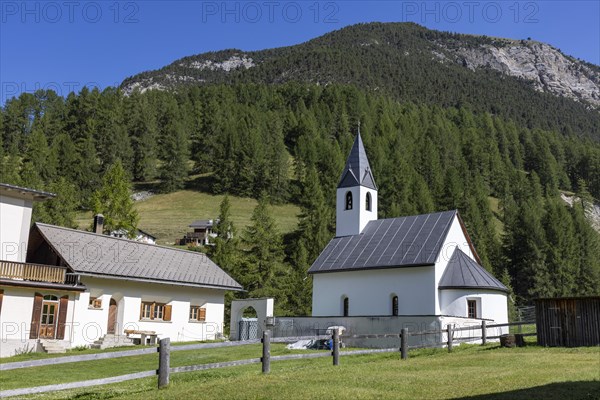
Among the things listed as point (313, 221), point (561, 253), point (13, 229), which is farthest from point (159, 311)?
point (561, 253)

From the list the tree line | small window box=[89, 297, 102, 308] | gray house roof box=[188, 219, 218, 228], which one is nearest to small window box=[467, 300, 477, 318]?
small window box=[89, 297, 102, 308]

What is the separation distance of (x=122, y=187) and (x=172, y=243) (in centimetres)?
1843

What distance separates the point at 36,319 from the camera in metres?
27.9

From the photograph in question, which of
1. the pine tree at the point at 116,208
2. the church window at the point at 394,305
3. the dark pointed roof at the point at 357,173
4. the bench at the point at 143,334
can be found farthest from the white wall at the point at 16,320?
the pine tree at the point at 116,208

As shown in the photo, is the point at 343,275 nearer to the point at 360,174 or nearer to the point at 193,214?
the point at 360,174

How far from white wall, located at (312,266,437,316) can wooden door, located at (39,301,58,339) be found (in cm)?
1637

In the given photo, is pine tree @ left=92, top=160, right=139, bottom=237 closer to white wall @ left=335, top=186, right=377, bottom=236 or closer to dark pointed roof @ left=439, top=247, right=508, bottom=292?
white wall @ left=335, top=186, right=377, bottom=236

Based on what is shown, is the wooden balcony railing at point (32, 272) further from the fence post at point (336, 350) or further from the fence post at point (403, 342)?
the fence post at point (403, 342)

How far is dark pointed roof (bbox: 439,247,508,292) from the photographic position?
31031mm

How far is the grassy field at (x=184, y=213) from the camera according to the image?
254 ft

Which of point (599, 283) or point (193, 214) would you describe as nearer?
point (599, 283)

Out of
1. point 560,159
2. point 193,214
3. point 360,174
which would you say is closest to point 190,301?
point 360,174

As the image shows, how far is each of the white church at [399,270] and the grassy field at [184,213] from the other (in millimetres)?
37524

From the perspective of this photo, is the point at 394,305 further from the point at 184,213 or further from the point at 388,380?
the point at 184,213
